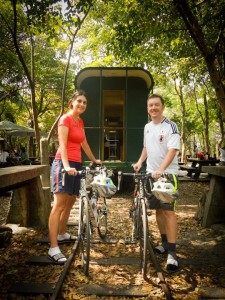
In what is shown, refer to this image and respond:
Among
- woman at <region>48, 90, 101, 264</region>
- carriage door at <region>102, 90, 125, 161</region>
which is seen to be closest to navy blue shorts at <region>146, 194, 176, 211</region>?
woman at <region>48, 90, 101, 264</region>

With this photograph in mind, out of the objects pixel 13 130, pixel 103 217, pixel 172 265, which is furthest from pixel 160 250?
pixel 13 130

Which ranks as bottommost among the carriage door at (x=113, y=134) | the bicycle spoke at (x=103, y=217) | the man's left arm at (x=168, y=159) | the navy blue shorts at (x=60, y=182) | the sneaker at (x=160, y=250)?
the sneaker at (x=160, y=250)

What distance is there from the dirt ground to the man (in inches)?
14.9

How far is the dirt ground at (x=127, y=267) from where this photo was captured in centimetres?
330

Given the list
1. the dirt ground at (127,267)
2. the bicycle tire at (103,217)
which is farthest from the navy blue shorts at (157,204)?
the bicycle tire at (103,217)

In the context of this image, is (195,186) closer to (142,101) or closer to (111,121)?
(142,101)

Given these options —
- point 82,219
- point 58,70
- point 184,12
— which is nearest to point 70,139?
point 82,219

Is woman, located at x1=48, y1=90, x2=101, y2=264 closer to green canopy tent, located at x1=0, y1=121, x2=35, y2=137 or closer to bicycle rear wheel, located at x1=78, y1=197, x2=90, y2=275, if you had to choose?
bicycle rear wheel, located at x1=78, y1=197, x2=90, y2=275

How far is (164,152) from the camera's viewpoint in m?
4.02

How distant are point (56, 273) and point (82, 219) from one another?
0.71m

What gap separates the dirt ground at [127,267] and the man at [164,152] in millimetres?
379

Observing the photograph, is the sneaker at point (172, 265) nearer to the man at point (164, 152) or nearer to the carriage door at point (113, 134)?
the man at point (164, 152)

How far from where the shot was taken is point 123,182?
10852 millimetres

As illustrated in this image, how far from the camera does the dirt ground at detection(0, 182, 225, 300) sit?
3299 millimetres
